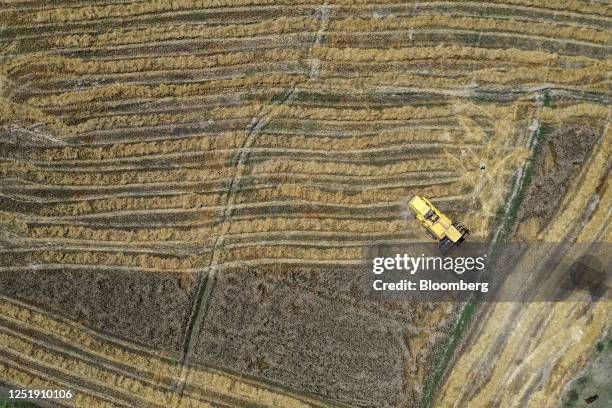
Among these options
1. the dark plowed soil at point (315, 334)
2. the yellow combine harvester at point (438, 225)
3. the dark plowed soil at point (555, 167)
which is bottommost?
the dark plowed soil at point (315, 334)

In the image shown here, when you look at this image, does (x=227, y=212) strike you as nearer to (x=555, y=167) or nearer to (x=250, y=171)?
(x=250, y=171)

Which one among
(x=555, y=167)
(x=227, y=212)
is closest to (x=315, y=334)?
(x=227, y=212)

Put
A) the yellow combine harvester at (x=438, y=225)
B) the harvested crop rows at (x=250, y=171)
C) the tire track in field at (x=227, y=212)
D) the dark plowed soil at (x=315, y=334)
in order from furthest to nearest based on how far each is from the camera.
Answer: the tire track in field at (x=227, y=212) → the harvested crop rows at (x=250, y=171) → the dark plowed soil at (x=315, y=334) → the yellow combine harvester at (x=438, y=225)

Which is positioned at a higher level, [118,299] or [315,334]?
[118,299]

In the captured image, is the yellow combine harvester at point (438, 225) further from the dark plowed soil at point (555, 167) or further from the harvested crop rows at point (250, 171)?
the dark plowed soil at point (555, 167)

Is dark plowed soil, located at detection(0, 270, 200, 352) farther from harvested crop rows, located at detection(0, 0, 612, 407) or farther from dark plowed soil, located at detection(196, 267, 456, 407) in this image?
dark plowed soil, located at detection(196, 267, 456, 407)

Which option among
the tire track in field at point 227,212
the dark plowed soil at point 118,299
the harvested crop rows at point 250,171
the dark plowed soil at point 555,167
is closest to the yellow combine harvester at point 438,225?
the harvested crop rows at point 250,171
